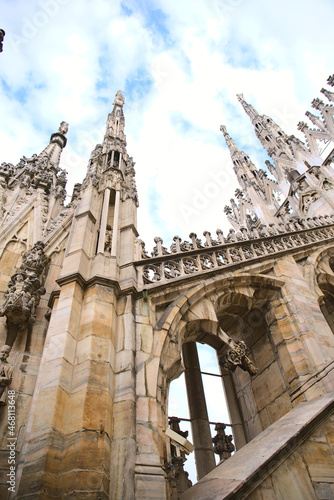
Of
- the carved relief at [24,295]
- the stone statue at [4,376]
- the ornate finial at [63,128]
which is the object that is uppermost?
the ornate finial at [63,128]

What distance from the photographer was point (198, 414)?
28.7ft

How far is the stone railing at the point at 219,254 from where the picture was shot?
6.87 meters

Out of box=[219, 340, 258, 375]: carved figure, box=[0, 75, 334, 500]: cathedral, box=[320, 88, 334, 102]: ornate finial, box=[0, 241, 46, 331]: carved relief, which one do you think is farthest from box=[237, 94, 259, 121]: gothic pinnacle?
box=[0, 241, 46, 331]: carved relief

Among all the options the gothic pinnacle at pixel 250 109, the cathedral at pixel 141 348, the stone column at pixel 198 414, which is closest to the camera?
the cathedral at pixel 141 348

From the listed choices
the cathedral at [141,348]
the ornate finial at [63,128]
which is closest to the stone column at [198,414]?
the cathedral at [141,348]

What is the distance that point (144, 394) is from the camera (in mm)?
4621

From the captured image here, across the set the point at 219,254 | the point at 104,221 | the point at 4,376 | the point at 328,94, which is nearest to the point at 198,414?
the point at 219,254

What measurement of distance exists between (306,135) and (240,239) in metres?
18.5

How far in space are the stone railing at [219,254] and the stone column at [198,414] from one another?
3.15 m

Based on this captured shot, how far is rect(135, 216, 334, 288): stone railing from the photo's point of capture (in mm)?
6866

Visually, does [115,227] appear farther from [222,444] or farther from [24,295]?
[222,444]

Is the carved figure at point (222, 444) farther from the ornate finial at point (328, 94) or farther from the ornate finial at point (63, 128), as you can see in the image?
the ornate finial at point (328, 94)

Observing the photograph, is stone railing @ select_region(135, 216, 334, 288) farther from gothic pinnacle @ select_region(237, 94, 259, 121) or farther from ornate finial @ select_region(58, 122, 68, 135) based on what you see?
gothic pinnacle @ select_region(237, 94, 259, 121)

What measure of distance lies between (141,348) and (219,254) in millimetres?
4012
